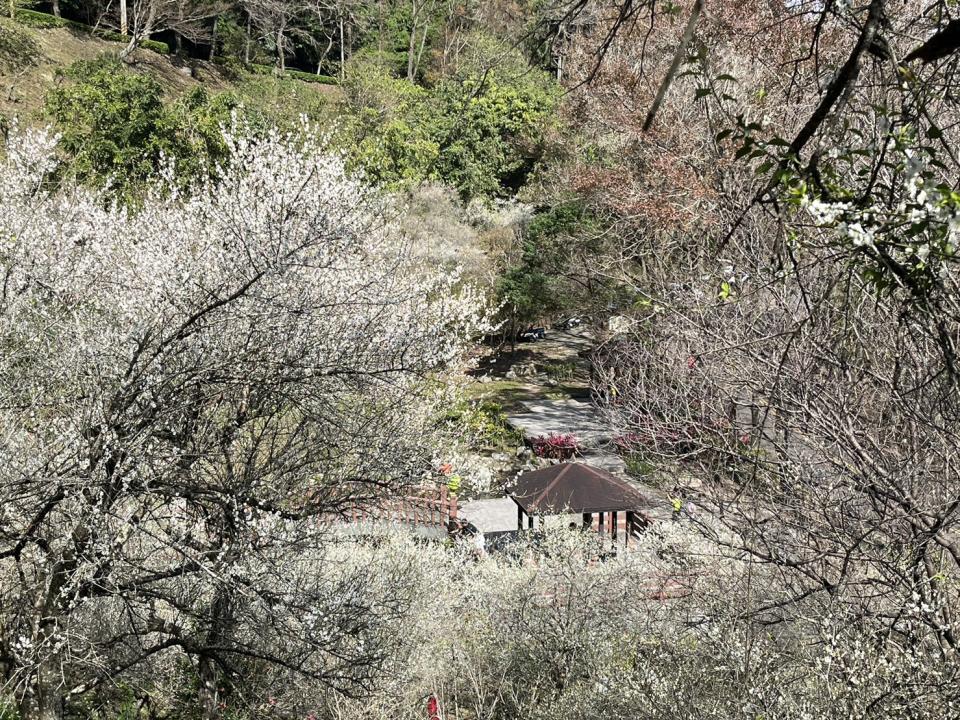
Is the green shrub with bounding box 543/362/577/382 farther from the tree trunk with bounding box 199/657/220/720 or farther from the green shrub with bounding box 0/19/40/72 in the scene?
the green shrub with bounding box 0/19/40/72

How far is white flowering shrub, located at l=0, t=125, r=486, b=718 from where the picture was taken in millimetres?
4086

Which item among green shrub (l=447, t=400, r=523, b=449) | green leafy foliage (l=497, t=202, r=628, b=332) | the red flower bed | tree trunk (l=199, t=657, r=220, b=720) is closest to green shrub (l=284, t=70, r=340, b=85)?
green leafy foliage (l=497, t=202, r=628, b=332)

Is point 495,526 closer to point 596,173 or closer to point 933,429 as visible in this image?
point 596,173

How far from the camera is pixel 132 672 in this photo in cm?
562

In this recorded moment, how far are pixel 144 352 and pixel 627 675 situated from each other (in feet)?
11.3

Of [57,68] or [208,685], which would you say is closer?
[208,685]

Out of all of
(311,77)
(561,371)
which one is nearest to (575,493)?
(561,371)

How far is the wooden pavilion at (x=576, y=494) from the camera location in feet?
28.7

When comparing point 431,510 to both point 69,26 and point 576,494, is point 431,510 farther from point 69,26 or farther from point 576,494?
point 69,26

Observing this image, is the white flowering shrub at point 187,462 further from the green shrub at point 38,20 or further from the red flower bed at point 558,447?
the green shrub at point 38,20

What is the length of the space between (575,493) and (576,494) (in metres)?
0.02

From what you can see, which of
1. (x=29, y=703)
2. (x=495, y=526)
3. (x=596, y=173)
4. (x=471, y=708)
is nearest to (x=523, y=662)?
(x=471, y=708)

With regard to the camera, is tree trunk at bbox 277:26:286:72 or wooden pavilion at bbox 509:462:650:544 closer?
wooden pavilion at bbox 509:462:650:544

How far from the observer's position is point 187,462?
15.4 ft
